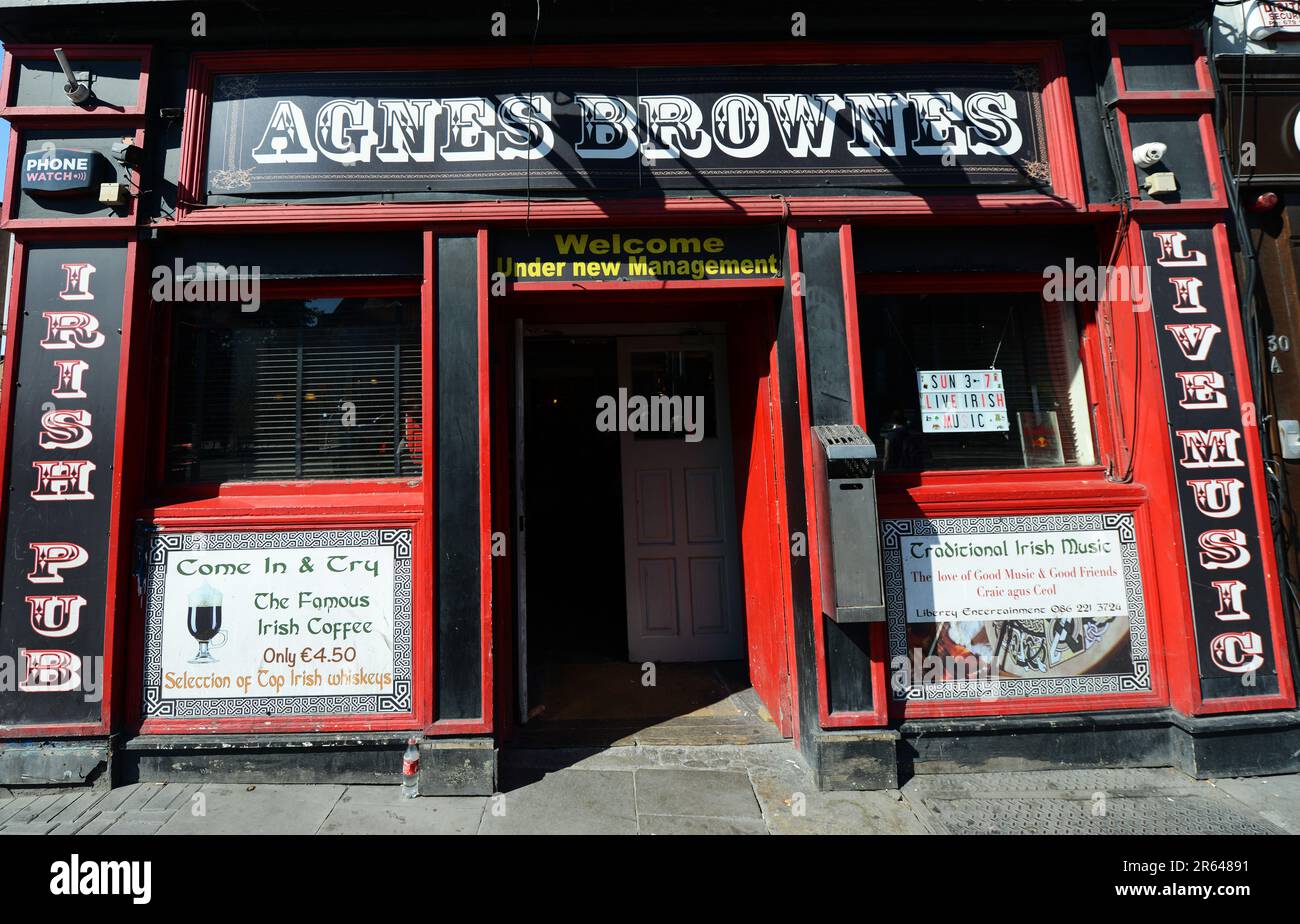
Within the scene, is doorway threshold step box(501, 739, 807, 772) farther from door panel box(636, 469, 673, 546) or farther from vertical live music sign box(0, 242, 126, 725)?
vertical live music sign box(0, 242, 126, 725)

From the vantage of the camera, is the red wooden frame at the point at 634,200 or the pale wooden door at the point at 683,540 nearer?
the red wooden frame at the point at 634,200

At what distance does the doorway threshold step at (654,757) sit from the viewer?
404 centimetres

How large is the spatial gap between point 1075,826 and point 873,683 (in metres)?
1.25

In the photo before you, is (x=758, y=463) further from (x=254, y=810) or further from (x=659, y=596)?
(x=254, y=810)

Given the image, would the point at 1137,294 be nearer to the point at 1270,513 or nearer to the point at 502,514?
the point at 1270,513

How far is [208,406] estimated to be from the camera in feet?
14.2

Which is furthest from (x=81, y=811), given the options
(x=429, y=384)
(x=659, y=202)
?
(x=659, y=202)

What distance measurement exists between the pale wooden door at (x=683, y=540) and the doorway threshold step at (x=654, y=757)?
158 cm

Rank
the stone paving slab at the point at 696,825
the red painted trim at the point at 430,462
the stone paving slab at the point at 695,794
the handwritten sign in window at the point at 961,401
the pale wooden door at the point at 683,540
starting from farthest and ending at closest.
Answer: the pale wooden door at the point at 683,540, the handwritten sign in window at the point at 961,401, the red painted trim at the point at 430,462, the stone paving slab at the point at 695,794, the stone paving slab at the point at 696,825

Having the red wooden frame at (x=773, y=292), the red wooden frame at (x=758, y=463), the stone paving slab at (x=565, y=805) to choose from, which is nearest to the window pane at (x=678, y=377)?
the red wooden frame at (x=758, y=463)

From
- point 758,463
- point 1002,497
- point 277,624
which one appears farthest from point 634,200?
point 277,624

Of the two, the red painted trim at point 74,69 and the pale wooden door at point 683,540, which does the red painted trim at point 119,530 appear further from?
the pale wooden door at point 683,540

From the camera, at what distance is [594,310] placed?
4.73 m
